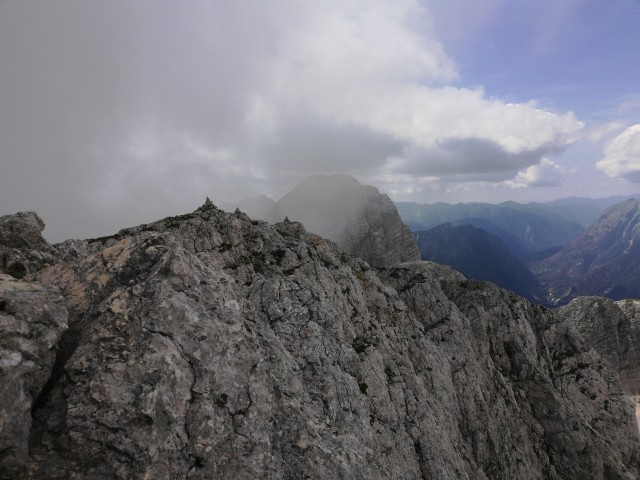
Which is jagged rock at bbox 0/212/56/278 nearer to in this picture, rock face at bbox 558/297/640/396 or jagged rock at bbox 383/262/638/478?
jagged rock at bbox 383/262/638/478

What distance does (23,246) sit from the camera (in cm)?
2978

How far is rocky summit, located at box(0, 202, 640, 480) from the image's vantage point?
12.6 metres

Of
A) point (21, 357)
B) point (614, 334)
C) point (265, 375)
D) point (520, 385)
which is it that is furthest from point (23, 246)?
point (614, 334)

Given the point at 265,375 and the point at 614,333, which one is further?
the point at 614,333

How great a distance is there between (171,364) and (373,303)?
38.6 m

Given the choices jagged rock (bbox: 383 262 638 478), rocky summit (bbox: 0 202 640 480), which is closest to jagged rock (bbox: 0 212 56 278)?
rocky summit (bbox: 0 202 640 480)

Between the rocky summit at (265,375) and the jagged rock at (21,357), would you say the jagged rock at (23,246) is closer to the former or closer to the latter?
the rocky summit at (265,375)

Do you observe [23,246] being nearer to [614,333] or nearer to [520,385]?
[520,385]

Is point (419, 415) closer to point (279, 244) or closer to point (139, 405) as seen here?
point (279, 244)

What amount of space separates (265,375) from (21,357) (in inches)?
380

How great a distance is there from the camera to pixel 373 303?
50.2 m

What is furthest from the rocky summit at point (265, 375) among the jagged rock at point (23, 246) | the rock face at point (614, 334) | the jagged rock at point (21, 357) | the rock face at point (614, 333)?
the rock face at point (614, 333)

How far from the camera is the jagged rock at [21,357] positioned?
1109cm

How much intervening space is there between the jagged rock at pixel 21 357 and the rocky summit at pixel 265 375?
6 cm
